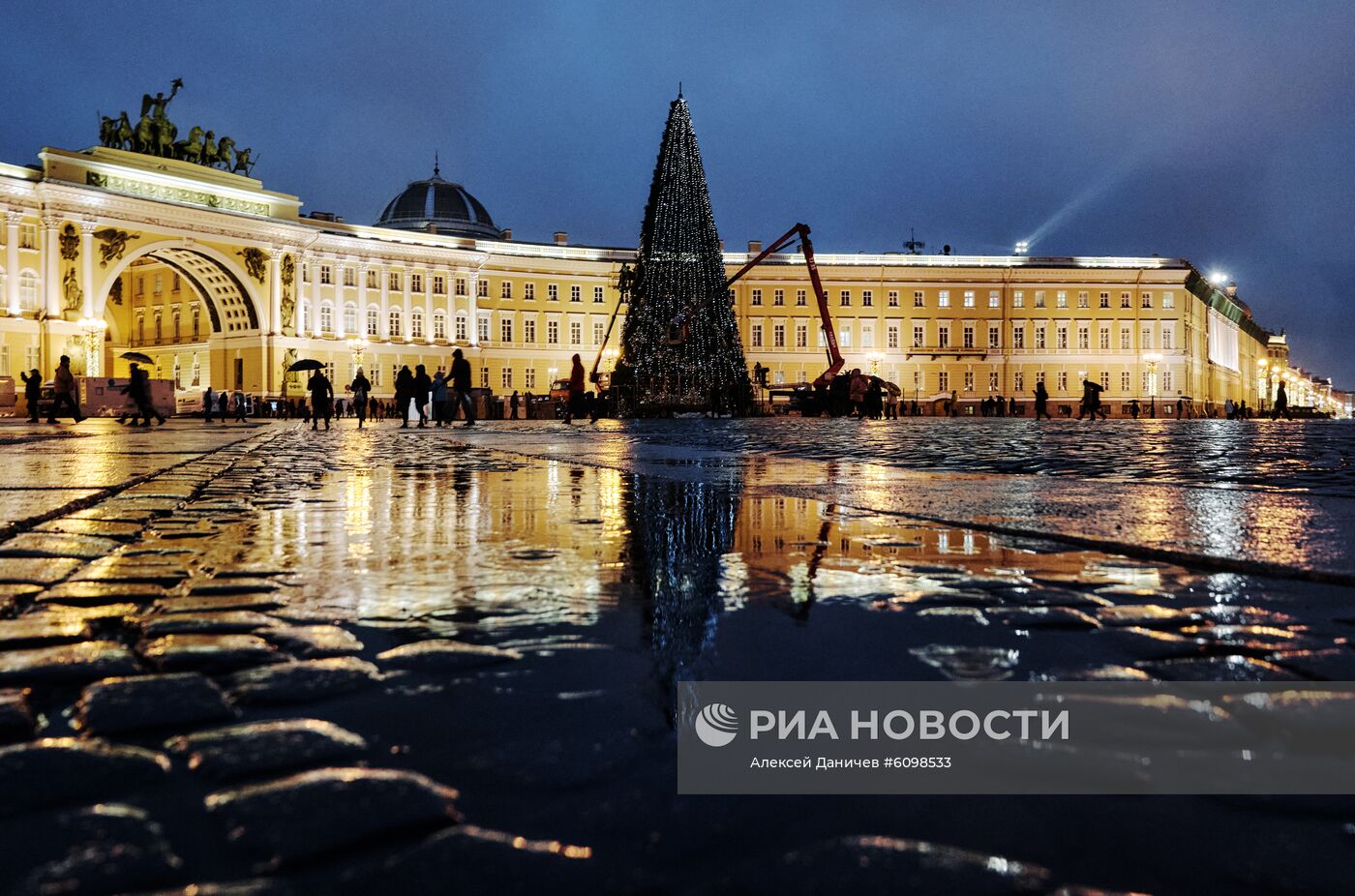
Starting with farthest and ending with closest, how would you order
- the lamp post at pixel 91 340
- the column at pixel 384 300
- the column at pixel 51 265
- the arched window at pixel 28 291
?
the column at pixel 384 300 < the lamp post at pixel 91 340 < the column at pixel 51 265 < the arched window at pixel 28 291

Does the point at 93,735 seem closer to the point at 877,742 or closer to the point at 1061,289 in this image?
the point at 877,742

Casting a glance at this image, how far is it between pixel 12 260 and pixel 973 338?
53.6m

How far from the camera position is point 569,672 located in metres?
1.44

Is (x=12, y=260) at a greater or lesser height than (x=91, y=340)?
greater

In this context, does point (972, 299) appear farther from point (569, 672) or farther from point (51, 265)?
point (569, 672)

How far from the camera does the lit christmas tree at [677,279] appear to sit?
25812mm

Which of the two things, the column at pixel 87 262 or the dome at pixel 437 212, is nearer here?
the column at pixel 87 262

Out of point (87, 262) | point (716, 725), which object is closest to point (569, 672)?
point (716, 725)

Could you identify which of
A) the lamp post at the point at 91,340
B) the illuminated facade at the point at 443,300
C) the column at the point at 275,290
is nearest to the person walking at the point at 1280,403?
the illuminated facade at the point at 443,300

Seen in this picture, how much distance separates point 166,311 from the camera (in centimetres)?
6219

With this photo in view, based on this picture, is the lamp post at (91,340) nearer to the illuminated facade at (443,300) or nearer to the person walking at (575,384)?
the illuminated facade at (443,300)

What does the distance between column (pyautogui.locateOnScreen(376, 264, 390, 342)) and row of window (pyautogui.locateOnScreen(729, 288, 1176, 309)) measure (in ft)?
73.0

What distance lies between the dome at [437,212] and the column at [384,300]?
9.57 m

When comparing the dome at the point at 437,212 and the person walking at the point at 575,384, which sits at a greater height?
the dome at the point at 437,212
